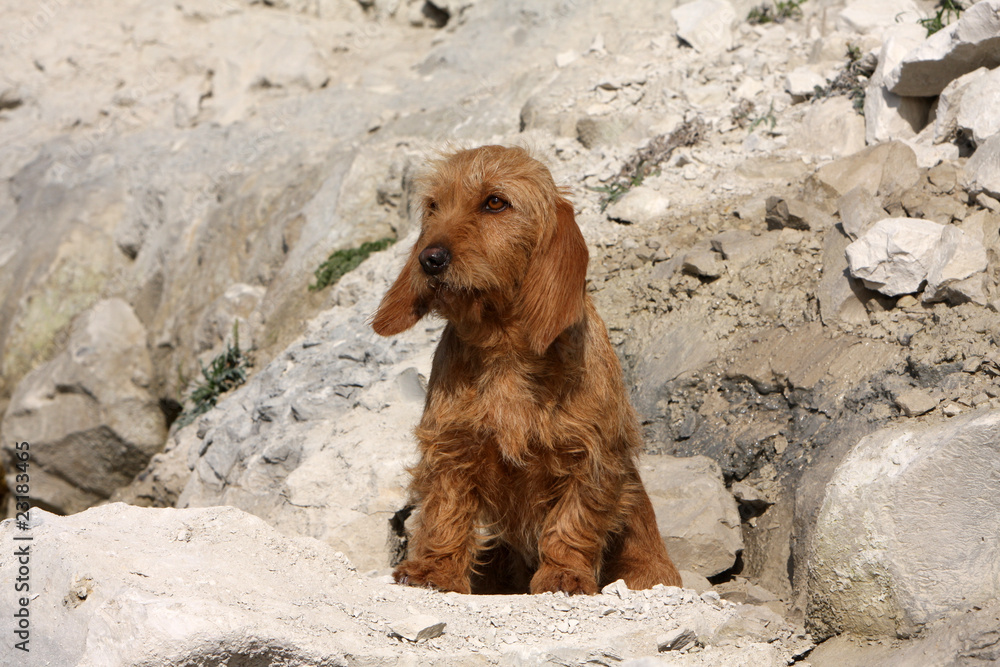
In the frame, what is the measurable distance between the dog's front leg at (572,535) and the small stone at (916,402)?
1.73 meters

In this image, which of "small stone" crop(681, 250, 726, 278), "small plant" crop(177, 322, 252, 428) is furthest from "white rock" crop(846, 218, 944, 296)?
"small plant" crop(177, 322, 252, 428)

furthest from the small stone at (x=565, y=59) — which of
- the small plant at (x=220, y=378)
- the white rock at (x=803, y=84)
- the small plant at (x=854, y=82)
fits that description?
the small plant at (x=220, y=378)

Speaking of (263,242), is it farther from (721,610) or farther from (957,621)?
(957,621)

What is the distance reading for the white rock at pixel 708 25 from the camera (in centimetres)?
1052

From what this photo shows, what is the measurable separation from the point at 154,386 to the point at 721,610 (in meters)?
9.48

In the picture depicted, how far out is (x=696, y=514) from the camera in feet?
18.1

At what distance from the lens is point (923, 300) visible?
5.60 metres

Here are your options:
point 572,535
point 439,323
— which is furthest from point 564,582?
point 439,323

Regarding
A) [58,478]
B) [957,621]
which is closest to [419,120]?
[58,478]

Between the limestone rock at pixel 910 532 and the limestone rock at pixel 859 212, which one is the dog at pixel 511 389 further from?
the limestone rock at pixel 859 212

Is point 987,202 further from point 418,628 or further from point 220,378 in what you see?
point 220,378

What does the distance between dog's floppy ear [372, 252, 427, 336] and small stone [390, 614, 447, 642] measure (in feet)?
4.60

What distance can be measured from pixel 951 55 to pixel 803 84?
190 cm

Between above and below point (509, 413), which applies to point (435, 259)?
above
